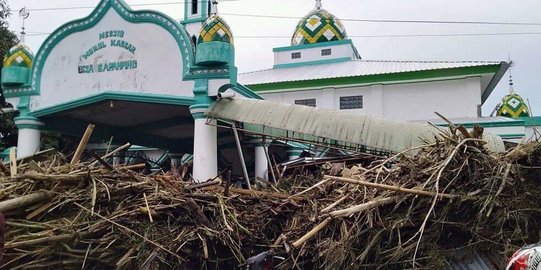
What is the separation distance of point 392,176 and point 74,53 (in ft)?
29.0

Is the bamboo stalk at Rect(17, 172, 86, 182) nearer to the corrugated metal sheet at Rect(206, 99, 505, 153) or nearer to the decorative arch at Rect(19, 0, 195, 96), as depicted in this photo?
the corrugated metal sheet at Rect(206, 99, 505, 153)

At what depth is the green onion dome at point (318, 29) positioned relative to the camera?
24141 mm

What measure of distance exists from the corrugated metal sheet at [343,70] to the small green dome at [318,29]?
1560 millimetres

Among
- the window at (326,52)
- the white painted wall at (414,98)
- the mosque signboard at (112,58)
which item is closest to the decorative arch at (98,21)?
the mosque signboard at (112,58)

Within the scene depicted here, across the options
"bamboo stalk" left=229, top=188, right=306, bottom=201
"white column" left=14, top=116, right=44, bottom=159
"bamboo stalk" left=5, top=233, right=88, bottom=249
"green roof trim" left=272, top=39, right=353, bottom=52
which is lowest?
"bamboo stalk" left=5, top=233, right=88, bottom=249

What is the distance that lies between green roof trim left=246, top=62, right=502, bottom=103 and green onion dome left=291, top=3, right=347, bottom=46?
15.6ft

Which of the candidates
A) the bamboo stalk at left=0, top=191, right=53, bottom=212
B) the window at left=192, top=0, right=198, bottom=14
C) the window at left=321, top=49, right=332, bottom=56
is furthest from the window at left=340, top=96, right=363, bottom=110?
the bamboo stalk at left=0, top=191, right=53, bottom=212

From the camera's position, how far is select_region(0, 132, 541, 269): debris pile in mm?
4793

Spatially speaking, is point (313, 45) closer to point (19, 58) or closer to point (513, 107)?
point (513, 107)

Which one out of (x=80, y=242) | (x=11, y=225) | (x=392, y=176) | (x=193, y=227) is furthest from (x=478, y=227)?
(x=11, y=225)

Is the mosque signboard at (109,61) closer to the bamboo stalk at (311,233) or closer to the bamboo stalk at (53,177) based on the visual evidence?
the bamboo stalk at (53,177)

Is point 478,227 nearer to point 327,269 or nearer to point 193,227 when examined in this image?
point 327,269

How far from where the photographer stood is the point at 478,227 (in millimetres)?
4801

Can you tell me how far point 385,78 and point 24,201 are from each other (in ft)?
51.7
